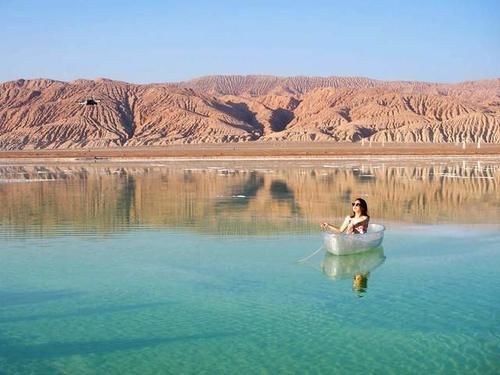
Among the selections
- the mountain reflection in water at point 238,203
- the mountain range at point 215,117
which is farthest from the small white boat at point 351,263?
the mountain range at point 215,117

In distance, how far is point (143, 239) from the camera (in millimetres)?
16172

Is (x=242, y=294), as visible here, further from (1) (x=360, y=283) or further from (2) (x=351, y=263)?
(2) (x=351, y=263)

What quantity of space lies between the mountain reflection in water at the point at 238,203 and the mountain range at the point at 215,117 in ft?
242

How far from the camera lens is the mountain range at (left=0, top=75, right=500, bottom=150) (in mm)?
110875

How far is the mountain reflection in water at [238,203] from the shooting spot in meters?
18.9

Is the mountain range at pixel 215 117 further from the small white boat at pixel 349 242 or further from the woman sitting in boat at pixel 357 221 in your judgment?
the small white boat at pixel 349 242

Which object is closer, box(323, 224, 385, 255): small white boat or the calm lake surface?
the calm lake surface

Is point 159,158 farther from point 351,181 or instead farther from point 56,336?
point 56,336

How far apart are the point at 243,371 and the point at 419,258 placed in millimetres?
6914

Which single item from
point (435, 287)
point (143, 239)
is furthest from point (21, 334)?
point (143, 239)

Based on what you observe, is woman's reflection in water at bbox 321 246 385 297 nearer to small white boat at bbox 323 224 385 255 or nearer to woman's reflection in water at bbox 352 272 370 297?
woman's reflection in water at bbox 352 272 370 297

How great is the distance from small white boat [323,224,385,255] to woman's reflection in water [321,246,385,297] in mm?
119

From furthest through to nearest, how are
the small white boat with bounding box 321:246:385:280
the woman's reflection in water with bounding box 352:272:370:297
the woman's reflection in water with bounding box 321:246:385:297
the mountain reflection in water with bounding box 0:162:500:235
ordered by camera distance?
the mountain reflection in water with bounding box 0:162:500:235 → the small white boat with bounding box 321:246:385:280 → the woman's reflection in water with bounding box 321:246:385:297 → the woman's reflection in water with bounding box 352:272:370:297

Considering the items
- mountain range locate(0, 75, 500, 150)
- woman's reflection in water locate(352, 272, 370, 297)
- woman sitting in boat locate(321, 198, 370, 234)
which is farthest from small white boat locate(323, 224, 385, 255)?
mountain range locate(0, 75, 500, 150)
